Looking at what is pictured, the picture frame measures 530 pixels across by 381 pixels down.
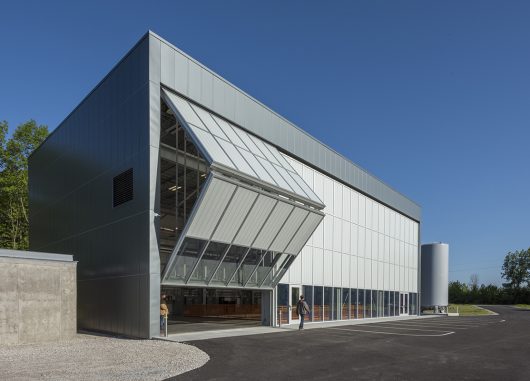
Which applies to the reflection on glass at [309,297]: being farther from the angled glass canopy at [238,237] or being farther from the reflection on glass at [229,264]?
the reflection on glass at [229,264]

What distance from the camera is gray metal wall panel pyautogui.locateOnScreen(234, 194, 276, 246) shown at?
61.9ft

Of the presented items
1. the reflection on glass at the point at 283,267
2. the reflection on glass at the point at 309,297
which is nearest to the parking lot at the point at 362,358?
the reflection on glass at the point at 283,267

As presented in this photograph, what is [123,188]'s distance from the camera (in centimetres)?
1908

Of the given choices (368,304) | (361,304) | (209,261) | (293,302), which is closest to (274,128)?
(209,261)

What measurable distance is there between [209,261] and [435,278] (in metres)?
34.1

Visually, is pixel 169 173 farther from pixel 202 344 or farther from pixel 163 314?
pixel 202 344

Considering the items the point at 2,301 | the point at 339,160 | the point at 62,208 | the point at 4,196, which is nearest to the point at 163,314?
the point at 2,301

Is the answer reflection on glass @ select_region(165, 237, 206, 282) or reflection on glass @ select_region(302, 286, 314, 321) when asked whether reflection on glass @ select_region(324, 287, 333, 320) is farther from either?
reflection on glass @ select_region(165, 237, 206, 282)

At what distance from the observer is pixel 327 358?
12.3 m

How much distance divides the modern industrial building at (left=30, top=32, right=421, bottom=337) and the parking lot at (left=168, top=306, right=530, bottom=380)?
145 inches

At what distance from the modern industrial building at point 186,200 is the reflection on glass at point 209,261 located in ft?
0.16

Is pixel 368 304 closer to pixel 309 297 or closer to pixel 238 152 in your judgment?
pixel 309 297

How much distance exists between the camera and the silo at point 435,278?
149ft

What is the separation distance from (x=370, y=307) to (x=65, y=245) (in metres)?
21.1
